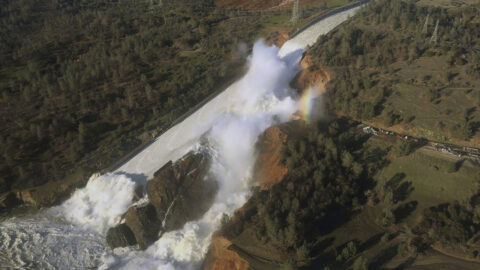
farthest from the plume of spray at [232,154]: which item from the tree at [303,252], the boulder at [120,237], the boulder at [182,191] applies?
the tree at [303,252]

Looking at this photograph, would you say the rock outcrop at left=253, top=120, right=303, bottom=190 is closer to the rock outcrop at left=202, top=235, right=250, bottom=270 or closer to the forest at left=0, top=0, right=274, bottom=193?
the rock outcrop at left=202, top=235, right=250, bottom=270

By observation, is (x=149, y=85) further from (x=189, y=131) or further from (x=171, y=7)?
(x=171, y=7)

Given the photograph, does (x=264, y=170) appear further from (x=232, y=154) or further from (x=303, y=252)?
(x=303, y=252)

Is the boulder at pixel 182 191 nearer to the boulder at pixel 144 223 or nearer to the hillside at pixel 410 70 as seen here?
the boulder at pixel 144 223

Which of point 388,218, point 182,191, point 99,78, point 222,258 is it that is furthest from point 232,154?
point 99,78

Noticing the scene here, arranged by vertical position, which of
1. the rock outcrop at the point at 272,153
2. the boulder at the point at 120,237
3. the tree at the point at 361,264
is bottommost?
the boulder at the point at 120,237

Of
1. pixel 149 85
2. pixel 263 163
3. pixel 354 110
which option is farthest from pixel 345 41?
pixel 149 85

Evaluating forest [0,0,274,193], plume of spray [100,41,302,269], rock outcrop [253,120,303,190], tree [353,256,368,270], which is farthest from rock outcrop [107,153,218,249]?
tree [353,256,368,270]
